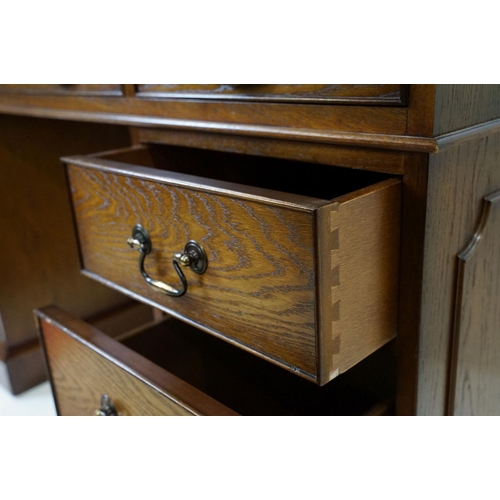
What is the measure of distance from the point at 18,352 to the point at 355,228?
69 cm

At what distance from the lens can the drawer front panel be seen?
1.50 feet

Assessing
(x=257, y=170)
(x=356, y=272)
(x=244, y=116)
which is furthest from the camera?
(x=257, y=170)

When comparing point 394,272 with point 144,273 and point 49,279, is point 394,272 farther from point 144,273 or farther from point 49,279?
point 49,279

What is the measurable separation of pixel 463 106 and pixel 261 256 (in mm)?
200

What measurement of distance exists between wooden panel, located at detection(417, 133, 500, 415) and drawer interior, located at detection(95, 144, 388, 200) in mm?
111

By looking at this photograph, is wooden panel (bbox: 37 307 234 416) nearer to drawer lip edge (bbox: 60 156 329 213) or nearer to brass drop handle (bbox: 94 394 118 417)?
brass drop handle (bbox: 94 394 118 417)

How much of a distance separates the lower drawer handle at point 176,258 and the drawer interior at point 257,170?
5.4 inches

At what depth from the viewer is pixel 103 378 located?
0.63 meters

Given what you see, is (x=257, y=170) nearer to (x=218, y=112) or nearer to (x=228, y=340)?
(x=218, y=112)

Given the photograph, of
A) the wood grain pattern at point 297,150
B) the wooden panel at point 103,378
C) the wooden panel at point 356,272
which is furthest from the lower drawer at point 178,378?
the wood grain pattern at point 297,150

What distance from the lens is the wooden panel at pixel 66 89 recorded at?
72cm

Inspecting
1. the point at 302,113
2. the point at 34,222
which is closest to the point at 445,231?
the point at 302,113

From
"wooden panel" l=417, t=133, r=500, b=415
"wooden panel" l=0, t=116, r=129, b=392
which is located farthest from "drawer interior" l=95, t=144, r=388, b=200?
"wooden panel" l=0, t=116, r=129, b=392

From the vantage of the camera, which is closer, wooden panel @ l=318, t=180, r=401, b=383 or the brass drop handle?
wooden panel @ l=318, t=180, r=401, b=383
